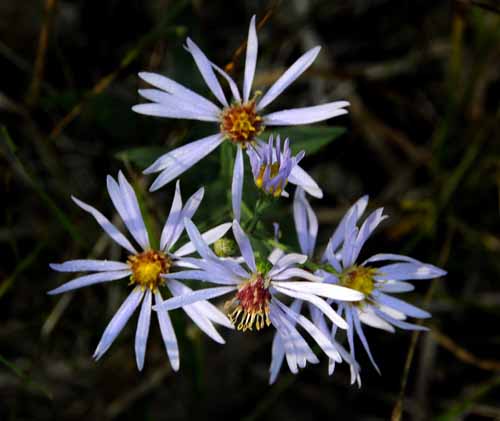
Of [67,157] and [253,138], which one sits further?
[67,157]

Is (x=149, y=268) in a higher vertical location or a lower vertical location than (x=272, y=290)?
higher

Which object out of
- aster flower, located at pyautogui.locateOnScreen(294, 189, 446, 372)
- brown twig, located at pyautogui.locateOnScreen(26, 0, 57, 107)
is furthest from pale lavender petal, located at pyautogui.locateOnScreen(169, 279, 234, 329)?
brown twig, located at pyautogui.locateOnScreen(26, 0, 57, 107)

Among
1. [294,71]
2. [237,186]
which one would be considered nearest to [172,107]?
[237,186]

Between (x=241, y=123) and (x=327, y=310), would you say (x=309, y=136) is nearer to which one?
(x=241, y=123)

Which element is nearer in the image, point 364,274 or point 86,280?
point 86,280

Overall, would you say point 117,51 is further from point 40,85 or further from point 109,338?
point 109,338

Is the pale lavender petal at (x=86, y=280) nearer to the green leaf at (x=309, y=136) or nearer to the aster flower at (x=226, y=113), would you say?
the aster flower at (x=226, y=113)

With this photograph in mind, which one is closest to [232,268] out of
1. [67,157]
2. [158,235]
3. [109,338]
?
[109,338]
